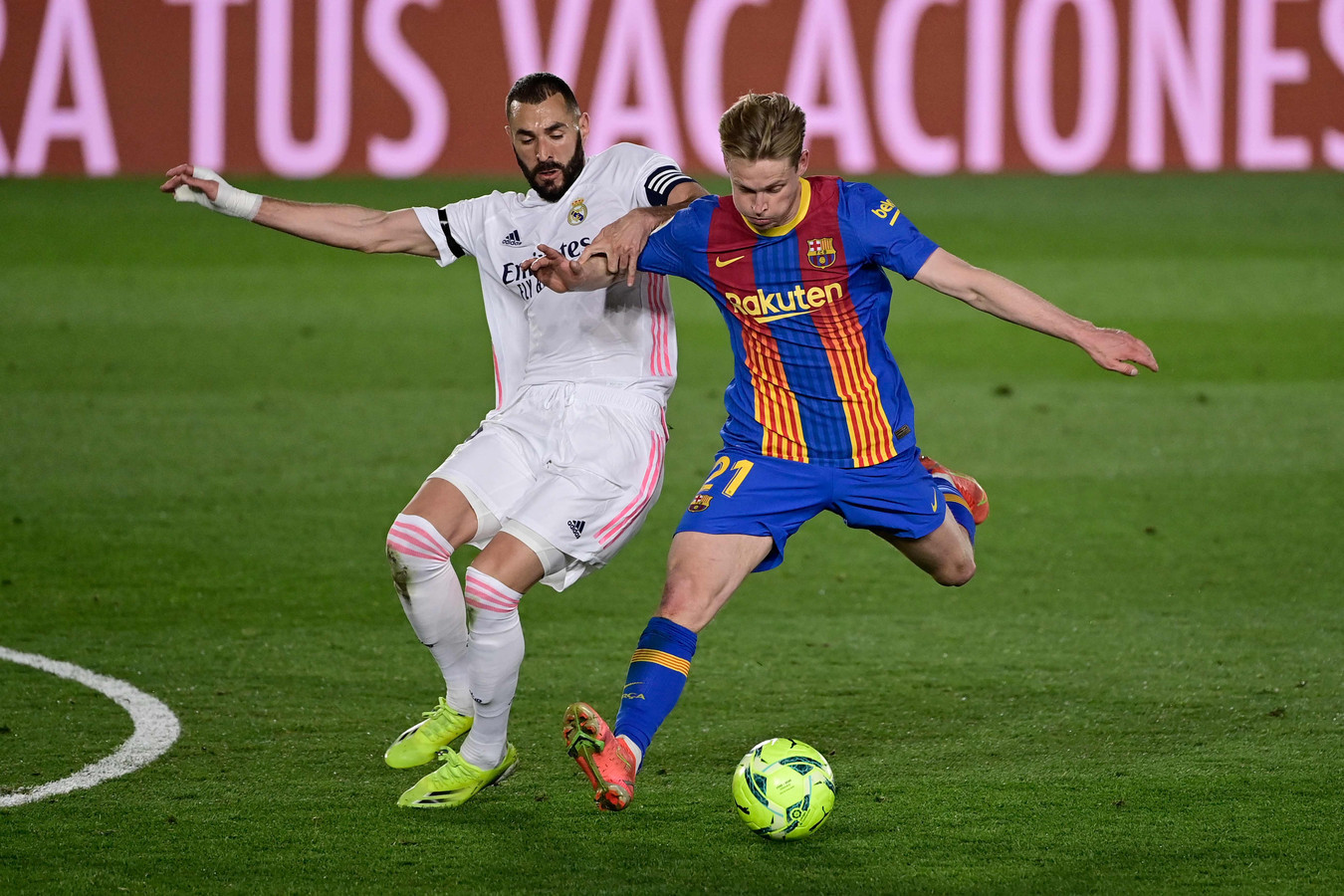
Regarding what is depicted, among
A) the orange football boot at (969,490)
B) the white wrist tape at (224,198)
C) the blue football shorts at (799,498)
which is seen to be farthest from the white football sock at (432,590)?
the orange football boot at (969,490)

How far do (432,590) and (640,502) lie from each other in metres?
0.64

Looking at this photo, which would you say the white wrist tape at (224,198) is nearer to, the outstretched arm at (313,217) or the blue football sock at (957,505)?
the outstretched arm at (313,217)

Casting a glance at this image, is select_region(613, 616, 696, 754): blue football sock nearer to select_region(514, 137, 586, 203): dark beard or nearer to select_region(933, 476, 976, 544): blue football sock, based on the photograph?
select_region(933, 476, 976, 544): blue football sock

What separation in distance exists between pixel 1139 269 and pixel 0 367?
893cm

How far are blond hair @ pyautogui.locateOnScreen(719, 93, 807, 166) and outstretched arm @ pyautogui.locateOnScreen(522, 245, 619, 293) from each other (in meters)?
0.48

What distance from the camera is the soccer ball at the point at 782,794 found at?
4.10 m

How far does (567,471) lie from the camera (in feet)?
15.3

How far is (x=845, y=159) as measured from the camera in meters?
17.6

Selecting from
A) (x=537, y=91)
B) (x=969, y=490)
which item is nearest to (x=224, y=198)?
(x=537, y=91)

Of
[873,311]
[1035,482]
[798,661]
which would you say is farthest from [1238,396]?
[873,311]

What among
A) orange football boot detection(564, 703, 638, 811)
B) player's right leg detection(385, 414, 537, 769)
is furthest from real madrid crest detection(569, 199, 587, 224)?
orange football boot detection(564, 703, 638, 811)

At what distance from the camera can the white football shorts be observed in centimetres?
459

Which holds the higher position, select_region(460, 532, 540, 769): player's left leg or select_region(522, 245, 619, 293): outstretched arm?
select_region(522, 245, 619, 293): outstretched arm

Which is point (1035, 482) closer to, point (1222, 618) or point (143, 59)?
point (1222, 618)
